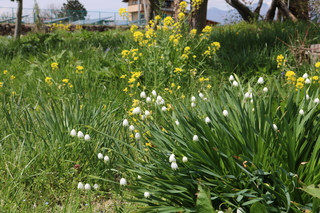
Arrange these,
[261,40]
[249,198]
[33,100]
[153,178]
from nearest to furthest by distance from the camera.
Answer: [249,198], [153,178], [33,100], [261,40]

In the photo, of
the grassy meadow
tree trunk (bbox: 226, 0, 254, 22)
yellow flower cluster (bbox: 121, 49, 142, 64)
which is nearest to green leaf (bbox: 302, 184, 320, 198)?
the grassy meadow

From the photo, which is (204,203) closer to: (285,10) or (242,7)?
(242,7)

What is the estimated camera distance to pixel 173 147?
218 centimetres

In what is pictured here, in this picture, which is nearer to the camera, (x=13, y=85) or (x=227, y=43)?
(x=13, y=85)

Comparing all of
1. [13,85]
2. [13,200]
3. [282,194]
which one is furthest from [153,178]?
[13,85]

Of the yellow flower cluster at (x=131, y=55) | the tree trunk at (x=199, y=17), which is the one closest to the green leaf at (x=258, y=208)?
the yellow flower cluster at (x=131, y=55)

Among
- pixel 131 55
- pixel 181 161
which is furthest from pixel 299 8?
pixel 181 161

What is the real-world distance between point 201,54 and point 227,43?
1501 millimetres

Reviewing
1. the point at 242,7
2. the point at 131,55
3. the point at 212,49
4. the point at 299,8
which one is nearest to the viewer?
the point at 131,55

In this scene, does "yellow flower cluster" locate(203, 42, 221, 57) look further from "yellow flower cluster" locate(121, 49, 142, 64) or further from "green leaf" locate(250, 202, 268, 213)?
"green leaf" locate(250, 202, 268, 213)

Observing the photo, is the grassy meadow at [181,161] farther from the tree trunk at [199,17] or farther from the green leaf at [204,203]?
the tree trunk at [199,17]

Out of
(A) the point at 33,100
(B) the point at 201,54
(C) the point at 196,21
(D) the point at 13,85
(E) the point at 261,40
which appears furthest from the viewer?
(C) the point at 196,21

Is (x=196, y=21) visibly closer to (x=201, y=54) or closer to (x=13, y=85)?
(x=201, y=54)

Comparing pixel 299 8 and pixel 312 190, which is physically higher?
pixel 299 8
